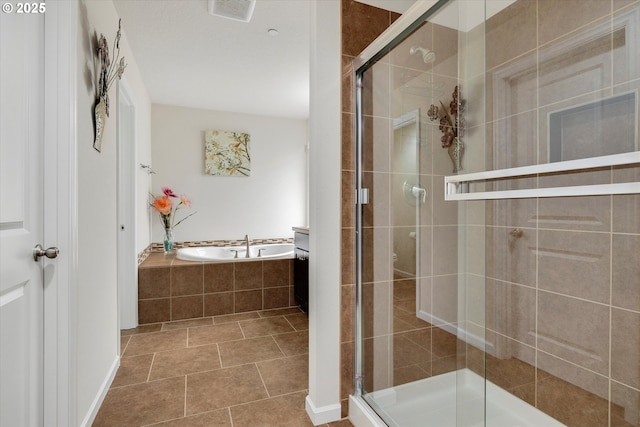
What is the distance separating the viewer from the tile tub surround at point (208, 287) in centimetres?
300

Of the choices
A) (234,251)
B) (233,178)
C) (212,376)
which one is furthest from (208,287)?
(233,178)

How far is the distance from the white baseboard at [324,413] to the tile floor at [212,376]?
0.03 metres

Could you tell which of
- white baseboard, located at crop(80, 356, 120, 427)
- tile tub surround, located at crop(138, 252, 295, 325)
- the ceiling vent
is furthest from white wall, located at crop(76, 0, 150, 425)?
tile tub surround, located at crop(138, 252, 295, 325)

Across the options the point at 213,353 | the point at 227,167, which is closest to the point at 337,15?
the point at 213,353

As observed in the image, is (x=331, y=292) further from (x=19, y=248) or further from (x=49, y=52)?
(x=49, y=52)

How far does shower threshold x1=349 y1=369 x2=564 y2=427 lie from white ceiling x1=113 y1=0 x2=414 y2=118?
195 centimetres

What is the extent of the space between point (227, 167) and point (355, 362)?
134 inches

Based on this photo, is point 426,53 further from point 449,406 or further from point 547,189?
point 449,406

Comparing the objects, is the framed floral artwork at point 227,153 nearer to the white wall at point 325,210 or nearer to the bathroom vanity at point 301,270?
the bathroom vanity at point 301,270

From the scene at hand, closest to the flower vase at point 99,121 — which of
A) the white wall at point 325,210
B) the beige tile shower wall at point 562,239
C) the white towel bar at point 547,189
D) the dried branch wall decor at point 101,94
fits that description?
the dried branch wall decor at point 101,94

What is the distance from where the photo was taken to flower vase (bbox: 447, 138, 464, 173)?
1.36 meters

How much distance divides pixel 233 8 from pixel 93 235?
164 centimetres

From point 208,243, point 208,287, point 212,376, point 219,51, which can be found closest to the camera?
point 212,376

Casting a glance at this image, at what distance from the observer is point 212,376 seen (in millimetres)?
2051
